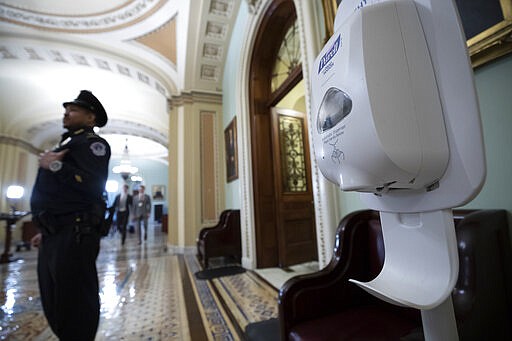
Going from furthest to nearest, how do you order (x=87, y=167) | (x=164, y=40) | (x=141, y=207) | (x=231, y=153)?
1. (x=141, y=207)
2. (x=164, y=40)
3. (x=231, y=153)
4. (x=87, y=167)

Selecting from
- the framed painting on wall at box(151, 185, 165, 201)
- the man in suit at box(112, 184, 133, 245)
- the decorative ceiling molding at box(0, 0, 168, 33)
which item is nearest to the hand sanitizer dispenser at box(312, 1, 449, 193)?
the decorative ceiling molding at box(0, 0, 168, 33)

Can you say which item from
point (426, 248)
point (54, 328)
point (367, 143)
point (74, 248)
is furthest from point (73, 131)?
point (426, 248)

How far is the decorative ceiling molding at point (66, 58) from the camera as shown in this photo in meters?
4.72

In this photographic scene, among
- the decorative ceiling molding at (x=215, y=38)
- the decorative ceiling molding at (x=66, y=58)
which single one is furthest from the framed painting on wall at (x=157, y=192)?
the decorative ceiling molding at (x=215, y=38)

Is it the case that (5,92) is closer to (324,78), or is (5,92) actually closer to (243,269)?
(243,269)

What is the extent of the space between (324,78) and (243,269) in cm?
319

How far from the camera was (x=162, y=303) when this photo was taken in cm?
215

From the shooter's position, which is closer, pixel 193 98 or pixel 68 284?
pixel 68 284

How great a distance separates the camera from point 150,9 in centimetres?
428

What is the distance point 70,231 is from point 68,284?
264 mm

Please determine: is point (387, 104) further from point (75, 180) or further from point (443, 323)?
point (75, 180)

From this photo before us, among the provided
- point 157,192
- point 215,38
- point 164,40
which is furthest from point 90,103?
point 157,192

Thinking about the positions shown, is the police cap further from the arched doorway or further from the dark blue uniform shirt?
the arched doorway

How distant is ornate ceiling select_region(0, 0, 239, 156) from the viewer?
4.20 metres
